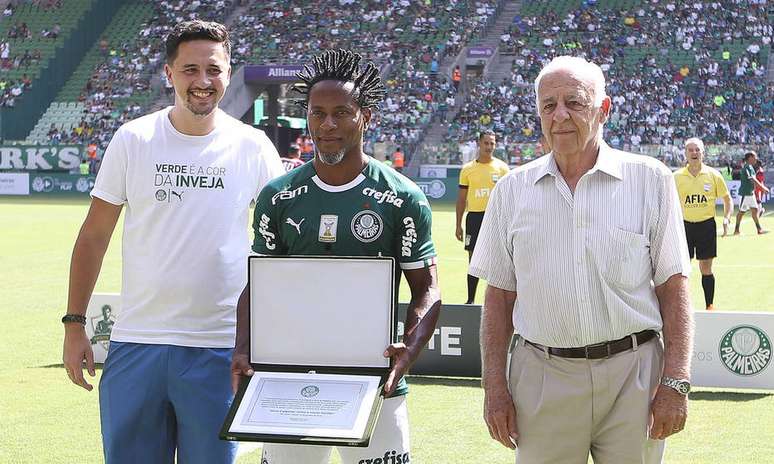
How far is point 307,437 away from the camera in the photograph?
3.34 metres

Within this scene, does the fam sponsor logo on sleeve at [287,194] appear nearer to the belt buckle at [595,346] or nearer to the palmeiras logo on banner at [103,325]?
the belt buckle at [595,346]

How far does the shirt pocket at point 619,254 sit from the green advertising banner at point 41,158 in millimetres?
41801

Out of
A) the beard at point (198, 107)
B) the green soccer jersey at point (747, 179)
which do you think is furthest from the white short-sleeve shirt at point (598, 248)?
the green soccer jersey at point (747, 179)

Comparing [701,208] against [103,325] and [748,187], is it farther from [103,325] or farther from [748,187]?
[748,187]

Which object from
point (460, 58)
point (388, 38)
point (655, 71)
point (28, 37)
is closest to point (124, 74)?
point (28, 37)

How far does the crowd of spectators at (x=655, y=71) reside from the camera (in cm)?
4050

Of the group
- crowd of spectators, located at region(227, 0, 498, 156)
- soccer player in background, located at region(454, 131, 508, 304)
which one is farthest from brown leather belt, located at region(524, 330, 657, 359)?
crowd of spectators, located at region(227, 0, 498, 156)

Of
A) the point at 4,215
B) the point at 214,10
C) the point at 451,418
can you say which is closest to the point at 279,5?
the point at 214,10

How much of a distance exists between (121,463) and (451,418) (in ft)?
13.1

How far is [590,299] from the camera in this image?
12.1 ft

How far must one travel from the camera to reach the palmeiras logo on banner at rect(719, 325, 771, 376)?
8.28 m

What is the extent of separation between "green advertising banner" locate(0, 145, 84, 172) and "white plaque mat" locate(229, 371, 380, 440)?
137ft

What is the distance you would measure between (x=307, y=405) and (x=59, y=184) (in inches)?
1601

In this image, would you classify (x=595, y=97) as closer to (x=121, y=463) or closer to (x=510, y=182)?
(x=510, y=182)
